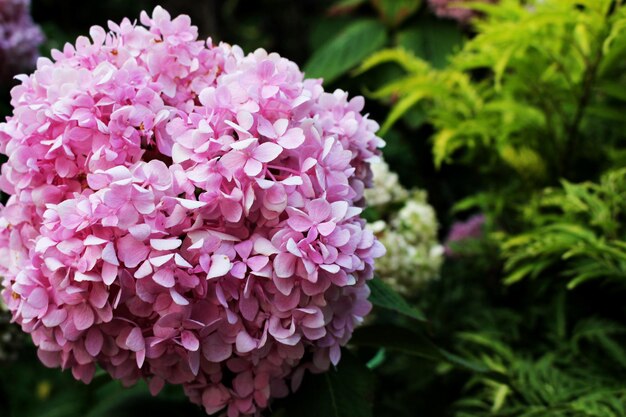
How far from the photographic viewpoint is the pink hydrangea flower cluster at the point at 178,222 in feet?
1.68

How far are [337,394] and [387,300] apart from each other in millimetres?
108

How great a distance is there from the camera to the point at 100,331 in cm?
55

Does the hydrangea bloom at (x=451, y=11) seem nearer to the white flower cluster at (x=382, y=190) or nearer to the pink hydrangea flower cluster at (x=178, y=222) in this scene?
the white flower cluster at (x=382, y=190)

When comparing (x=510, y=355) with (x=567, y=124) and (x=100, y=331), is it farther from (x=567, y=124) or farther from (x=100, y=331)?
(x=100, y=331)

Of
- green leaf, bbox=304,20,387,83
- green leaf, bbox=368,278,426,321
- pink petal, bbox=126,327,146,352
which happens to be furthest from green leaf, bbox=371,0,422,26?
pink petal, bbox=126,327,146,352

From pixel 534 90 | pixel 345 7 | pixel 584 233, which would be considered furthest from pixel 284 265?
pixel 345 7

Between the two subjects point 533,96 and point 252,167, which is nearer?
point 252,167

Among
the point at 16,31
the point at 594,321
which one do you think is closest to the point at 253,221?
the point at 594,321

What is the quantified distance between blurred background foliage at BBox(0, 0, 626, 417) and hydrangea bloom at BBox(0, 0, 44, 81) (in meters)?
0.55

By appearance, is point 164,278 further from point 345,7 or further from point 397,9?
point 345,7

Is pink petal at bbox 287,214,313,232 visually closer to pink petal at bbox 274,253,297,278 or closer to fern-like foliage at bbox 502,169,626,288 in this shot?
pink petal at bbox 274,253,297,278

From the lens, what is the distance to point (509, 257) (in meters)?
1.11

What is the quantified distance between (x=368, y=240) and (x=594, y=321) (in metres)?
0.57

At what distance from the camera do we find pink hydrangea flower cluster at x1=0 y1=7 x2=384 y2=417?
1.68 ft
